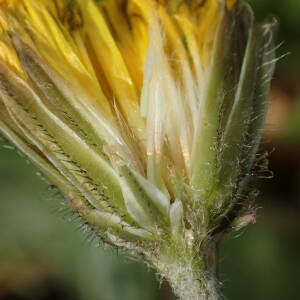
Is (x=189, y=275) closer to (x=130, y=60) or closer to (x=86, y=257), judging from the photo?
(x=130, y=60)

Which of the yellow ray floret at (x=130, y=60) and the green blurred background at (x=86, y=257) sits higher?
the yellow ray floret at (x=130, y=60)

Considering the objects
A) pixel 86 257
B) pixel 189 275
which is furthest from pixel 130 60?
pixel 86 257

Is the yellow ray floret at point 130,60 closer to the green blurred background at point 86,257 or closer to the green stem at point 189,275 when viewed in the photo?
the green stem at point 189,275

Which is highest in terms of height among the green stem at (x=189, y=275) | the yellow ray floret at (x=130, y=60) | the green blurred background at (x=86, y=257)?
the yellow ray floret at (x=130, y=60)

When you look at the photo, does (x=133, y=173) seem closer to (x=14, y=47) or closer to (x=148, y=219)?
(x=148, y=219)

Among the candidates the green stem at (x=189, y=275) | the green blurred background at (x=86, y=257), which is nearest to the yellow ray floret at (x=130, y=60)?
the green stem at (x=189, y=275)

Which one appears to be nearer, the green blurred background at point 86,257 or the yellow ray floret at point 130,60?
the yellow ray floret at point 130,60

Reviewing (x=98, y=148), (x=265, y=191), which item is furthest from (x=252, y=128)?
(x=265, y=191)

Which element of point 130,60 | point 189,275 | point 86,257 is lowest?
point 86,257

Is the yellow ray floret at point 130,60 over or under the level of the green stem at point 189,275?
over
